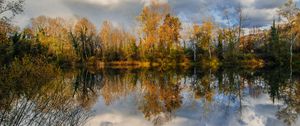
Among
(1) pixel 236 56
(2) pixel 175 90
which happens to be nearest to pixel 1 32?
(2) pixel 175 90

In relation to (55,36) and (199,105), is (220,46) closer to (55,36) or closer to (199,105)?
(55,36)

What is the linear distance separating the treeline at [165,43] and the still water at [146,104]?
42.1m

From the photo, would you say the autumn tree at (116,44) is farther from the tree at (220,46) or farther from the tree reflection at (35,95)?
the tree reflection at (35,95)

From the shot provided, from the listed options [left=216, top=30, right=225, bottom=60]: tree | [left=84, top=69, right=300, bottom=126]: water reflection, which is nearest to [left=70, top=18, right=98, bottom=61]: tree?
[left=216, top=30, right=225, bottom=60]: tree

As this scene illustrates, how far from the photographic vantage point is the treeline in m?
89.3

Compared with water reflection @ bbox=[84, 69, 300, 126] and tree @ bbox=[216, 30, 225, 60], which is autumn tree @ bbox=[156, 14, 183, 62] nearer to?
tree @ bbox=[216, 30, 225, 60]

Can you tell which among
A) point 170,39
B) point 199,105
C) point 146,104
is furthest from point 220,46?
point 199,105

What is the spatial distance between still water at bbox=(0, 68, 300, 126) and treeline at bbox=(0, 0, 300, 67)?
4212 centimetres

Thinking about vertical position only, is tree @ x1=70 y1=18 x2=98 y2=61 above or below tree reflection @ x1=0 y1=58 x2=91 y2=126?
above

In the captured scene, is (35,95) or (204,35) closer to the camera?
(35,95)

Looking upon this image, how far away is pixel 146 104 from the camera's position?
34.0 meters

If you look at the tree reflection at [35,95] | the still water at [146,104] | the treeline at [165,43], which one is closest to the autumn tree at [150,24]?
the treeline at [165,43]

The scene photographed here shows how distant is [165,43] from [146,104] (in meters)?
67.5

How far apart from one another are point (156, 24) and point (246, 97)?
6643cm
